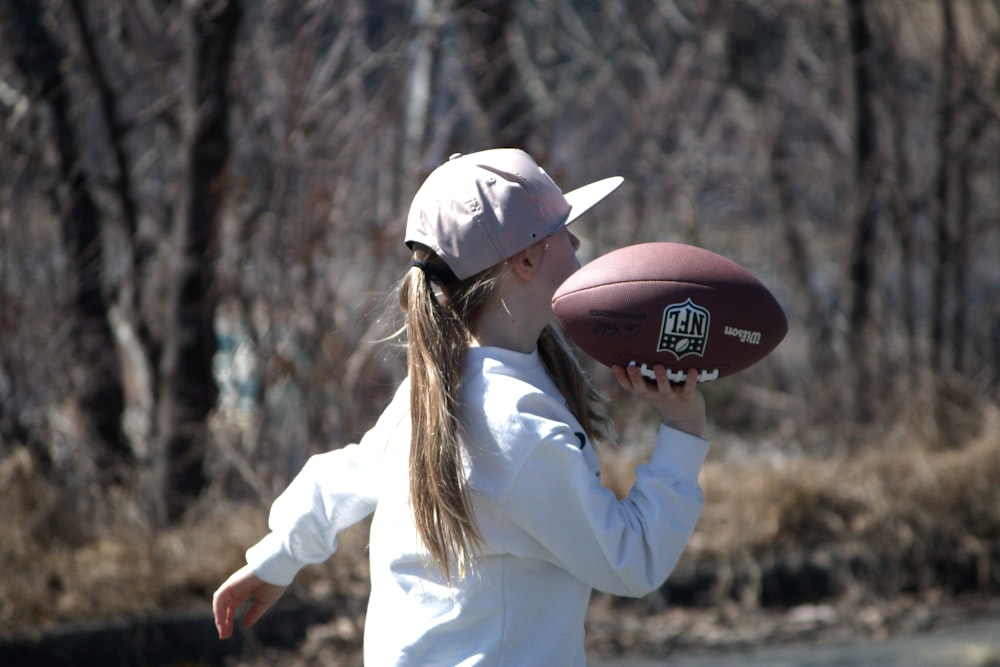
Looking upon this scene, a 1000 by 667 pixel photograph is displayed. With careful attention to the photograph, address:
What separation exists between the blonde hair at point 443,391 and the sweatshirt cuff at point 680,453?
30cm

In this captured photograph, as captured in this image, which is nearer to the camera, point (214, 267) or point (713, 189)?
point (214, 267)

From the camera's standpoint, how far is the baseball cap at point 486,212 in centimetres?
243

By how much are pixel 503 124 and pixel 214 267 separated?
6.46 feet

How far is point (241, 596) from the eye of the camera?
9.04 feet

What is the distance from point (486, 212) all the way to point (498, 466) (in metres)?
0.54

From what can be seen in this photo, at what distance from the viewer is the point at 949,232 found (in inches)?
281

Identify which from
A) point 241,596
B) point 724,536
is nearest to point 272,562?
point 241,596

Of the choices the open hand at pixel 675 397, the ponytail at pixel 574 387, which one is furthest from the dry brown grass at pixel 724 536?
the open hand at pixel 675 397

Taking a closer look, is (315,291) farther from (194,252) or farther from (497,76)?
(497,76)

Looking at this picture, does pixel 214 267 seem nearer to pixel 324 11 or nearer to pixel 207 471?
pixel 207 471

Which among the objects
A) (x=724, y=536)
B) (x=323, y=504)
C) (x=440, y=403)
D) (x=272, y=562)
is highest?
(x=440, y=403)

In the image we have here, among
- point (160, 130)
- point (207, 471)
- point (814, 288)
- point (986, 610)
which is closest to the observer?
point (986, 610)

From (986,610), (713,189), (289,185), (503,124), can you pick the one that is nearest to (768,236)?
(713,189)

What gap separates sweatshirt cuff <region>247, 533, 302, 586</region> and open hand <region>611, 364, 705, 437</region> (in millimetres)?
921
